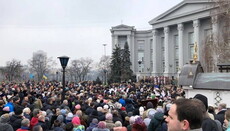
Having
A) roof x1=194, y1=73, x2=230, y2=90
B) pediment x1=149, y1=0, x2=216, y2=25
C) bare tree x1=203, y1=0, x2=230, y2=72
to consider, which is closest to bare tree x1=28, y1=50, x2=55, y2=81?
pediment x1=149, y1=0, x2=216, y2=25

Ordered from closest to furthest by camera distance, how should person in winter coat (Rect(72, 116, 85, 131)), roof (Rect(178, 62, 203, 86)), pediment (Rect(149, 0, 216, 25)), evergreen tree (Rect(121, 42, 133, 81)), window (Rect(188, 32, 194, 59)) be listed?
1. person in winter coat (Rect(72, 116, 85, 131))
2. roof (Rect(178, 62, 203, 86))
3. evergreen tree (Rect(121, 42, 133, 81))
4. pediment (Rect(149, 0, 216, 25))
5. window (Rect(188, 32, 194, 59))

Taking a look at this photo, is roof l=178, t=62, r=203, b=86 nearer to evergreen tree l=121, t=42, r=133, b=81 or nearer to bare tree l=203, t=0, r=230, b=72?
bare tree l=203, t=0, r=230, b=72

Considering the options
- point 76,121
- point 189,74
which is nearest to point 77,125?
point 76,121

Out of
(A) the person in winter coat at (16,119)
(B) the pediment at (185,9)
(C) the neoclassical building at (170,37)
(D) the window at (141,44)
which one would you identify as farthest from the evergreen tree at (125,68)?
(A) the person in winter coat at (16,119)

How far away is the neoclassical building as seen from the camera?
57.9m

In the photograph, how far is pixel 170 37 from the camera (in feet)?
223

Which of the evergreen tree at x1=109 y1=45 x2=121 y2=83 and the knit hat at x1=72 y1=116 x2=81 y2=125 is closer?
the knit hat at x1=72 y1=116 x2=81 y2=125

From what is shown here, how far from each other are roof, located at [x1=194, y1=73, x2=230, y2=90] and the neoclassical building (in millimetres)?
38932

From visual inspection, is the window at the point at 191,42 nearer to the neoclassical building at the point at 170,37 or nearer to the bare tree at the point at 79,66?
the neoclassical building at the point at 170,37

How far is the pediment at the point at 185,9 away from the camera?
5556cm

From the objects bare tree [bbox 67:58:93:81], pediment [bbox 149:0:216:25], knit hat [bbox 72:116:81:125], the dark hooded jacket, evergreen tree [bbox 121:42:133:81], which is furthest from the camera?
bare tree [bbox 67:58:93:81]

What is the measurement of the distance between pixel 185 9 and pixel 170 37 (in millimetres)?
9999

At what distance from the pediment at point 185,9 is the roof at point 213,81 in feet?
142

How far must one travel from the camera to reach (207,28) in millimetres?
58219
